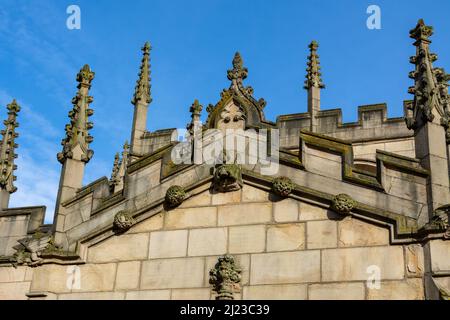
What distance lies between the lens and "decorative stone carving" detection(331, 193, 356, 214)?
37.1 ft

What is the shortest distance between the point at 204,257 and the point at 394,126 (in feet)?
46.7

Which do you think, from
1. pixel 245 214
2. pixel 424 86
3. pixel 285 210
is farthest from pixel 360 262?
pixel 424 86

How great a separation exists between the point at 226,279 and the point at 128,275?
1.80m

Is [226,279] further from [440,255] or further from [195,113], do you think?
[195,113]

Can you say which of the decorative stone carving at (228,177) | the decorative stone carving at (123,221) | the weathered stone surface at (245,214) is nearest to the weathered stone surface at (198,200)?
the decorative stone carving at (228,177)

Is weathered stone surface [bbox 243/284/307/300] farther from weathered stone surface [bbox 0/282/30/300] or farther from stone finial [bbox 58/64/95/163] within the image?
stone finial [bbox 58/64/95/163]

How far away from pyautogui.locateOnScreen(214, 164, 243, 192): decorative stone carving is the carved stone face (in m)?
0.96

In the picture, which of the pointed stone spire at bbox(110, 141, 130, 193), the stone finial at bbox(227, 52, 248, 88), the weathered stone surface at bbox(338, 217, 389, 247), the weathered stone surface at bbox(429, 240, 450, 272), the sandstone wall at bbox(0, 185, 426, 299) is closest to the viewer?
the weathered stone surface at bbox(429, 240, 450, 272)

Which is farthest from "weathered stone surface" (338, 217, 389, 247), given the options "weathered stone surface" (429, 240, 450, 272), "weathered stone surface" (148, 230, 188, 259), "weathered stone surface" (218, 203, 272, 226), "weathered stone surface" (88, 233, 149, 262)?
"weathered stone surface" (88, 233, 149, 262)

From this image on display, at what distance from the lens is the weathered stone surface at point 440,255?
10.4 metres

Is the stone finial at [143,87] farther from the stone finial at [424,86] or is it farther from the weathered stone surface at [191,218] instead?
the stone finial at [424,86]

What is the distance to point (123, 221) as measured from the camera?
12469 mm

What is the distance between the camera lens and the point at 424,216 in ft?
35.9

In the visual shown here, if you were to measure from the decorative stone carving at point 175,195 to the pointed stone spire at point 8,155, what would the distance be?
4.05 m
